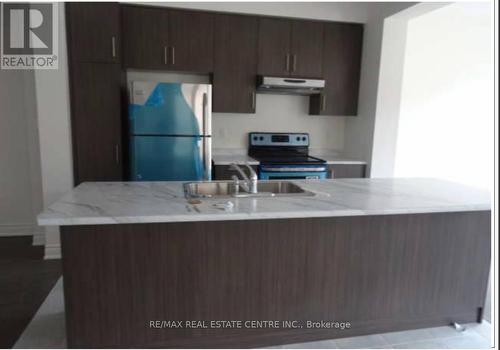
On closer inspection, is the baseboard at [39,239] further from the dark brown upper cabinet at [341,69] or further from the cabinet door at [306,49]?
the dark brown upper cabinet at [341,69]

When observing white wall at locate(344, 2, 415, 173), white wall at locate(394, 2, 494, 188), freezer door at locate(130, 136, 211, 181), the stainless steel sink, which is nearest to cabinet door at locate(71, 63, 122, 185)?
freezer door at locate(130, 136, 211, 181)

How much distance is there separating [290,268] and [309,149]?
2601 mm

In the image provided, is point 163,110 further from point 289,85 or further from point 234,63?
point 289,85

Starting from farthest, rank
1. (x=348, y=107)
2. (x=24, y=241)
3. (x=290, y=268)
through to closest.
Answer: (x=348, y=107) → (x=24, y=241) → (x=290, y=268)

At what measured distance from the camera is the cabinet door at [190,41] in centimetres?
351

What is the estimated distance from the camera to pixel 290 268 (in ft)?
6.38

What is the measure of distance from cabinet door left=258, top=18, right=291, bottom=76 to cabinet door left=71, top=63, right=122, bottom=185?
1517mm

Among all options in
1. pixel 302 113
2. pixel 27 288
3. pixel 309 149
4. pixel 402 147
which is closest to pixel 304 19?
pixel 302 113

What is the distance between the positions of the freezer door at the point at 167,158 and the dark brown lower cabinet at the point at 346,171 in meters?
1.40

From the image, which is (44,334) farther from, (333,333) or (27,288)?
(333,333)

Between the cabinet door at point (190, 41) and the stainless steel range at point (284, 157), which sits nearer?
the cabinet door at point (190, 41)

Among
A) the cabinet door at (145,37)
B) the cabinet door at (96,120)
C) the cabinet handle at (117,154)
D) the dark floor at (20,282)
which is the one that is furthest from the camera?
the cabinet door at (145,37)

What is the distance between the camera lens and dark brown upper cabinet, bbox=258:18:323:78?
147 inches

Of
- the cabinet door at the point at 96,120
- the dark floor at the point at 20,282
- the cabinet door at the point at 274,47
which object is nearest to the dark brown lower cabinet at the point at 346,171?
the cabinet door at the point at 274,47
